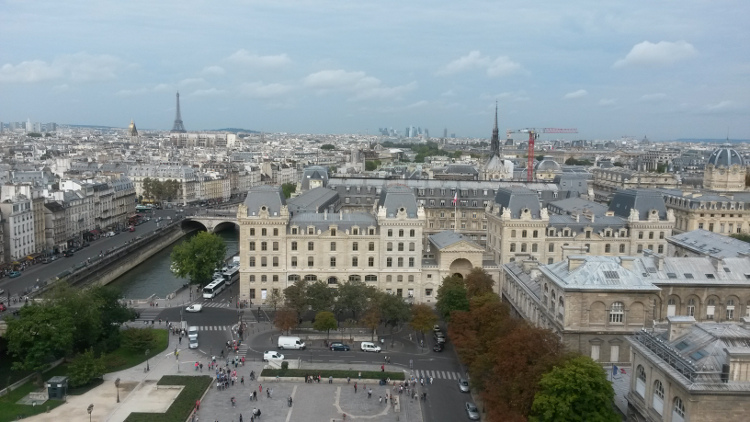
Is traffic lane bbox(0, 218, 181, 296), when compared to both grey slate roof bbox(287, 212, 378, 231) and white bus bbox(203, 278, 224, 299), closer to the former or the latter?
white bus bbox(203, 278, 224, 299)

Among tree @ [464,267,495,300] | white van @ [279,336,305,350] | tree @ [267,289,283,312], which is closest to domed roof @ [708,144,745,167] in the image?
tree @ [464,267,495,300]

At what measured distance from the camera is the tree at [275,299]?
75.3 metres

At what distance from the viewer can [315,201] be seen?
98438 millimetres

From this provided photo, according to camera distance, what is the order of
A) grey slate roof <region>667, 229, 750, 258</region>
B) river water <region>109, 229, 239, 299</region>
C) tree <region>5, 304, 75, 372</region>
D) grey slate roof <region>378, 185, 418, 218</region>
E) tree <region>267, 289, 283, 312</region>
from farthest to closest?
1. river water <region>109, 229, 239, 299</region>
2. grey slate roof <region>378, 185, 418, 218</region>
3. tree <region>267, 289, 283, 312</region>
4. grey slate roof <region>667, 229, 750, 258</region>
5. tree <region>5, 304, 75, 372</region>

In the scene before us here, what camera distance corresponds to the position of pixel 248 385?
56219mm

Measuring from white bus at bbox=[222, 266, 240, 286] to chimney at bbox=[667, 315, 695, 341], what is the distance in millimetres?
66159

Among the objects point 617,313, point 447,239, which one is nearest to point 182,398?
point 617,313

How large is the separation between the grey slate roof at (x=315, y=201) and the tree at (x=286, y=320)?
22.6 meters

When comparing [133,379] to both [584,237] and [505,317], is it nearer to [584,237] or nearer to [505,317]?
[505,317]

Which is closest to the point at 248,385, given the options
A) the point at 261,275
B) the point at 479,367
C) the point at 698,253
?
the point at 479,367

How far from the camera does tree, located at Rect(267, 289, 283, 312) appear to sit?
75.3m

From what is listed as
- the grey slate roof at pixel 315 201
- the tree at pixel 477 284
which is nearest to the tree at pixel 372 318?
the tree at pixel 477 284

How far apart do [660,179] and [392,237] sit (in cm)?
9289

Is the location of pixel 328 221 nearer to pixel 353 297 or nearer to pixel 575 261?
pixel 353 297
